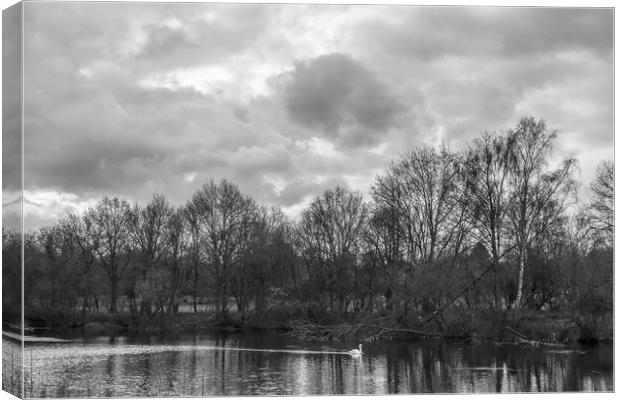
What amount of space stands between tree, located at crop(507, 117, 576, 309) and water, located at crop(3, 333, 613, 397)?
274 inches

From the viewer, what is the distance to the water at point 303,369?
715 inches

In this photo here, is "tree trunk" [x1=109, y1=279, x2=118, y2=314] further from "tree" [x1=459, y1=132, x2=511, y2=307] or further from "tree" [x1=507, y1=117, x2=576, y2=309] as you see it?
"tree" [x1=507, y1=117, x2=576, y2=309]

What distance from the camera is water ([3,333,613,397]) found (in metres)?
18.2

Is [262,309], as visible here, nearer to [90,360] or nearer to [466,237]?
Answer: [466,237]

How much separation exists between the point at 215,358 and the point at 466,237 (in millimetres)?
15070

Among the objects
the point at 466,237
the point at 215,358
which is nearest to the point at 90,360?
the point at 215,358

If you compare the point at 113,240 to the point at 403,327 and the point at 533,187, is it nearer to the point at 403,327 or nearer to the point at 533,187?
the point at 403,327

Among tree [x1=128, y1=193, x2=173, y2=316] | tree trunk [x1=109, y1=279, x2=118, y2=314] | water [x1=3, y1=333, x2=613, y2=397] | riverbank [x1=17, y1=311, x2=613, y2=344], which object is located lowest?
water [x1=3, y1=333, x2=613, y2=397]

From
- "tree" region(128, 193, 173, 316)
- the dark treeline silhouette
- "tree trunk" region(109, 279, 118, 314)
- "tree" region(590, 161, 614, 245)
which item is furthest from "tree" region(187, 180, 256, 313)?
"tree" region(590, 161, 614, 245)

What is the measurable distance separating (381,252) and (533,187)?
29.2 ft

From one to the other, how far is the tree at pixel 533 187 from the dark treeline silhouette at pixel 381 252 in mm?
55

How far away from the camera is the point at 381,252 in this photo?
130ft

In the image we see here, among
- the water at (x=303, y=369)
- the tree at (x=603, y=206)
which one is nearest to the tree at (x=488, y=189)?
the tree at (x=603, y=206)

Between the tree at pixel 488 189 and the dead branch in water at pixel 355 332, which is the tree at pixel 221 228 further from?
the tree at pixel 488 189
